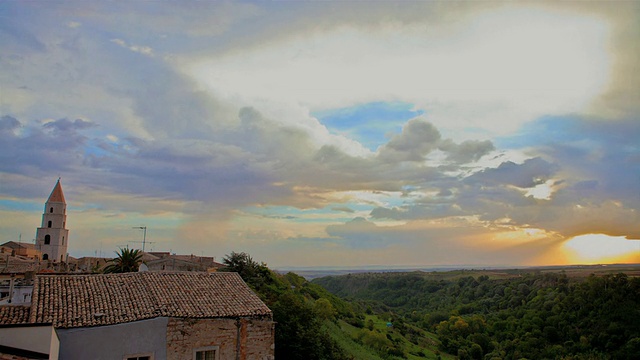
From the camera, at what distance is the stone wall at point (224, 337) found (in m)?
15.4

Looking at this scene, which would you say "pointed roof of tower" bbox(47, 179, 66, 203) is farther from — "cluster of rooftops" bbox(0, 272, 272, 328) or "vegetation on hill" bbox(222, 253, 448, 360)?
"cluster of rooftops" bbox(0, 272, 272, 328)

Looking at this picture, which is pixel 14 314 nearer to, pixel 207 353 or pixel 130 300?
pixel 130 300

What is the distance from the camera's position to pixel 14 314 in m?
13.8

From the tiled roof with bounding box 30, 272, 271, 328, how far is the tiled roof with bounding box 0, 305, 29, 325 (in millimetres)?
236

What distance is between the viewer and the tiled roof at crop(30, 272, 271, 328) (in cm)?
1458

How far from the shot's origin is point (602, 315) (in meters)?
54.2

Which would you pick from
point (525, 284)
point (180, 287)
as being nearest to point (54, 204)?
point (180, 287)

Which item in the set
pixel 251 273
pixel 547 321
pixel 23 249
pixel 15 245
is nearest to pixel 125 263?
pixel 251 273

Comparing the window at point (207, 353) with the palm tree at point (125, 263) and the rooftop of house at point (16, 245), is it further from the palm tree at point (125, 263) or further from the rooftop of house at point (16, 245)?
the rooftop of house at point (16, 245)

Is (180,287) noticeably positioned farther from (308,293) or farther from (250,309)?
(308,293)

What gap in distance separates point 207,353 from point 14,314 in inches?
246

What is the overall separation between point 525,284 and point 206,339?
3093 inches

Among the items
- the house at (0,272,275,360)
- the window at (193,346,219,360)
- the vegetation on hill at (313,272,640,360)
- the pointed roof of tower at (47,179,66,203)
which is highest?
the pointed roof of tower at (47,179,66,203)

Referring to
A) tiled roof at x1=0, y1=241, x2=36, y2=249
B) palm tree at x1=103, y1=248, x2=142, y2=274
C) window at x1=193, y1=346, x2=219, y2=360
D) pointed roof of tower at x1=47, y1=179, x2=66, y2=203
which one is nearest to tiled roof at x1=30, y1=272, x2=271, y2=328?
window at x1=193, y1=346, x2=219, y2=360
